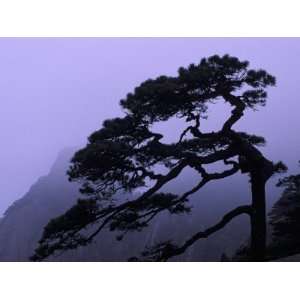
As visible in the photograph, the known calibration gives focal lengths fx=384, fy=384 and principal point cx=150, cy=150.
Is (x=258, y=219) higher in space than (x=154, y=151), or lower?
lower

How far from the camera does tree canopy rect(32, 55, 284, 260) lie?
16.8ft

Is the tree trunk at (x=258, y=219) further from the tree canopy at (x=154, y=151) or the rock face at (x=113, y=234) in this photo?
the rock face at (x=113, y=234)

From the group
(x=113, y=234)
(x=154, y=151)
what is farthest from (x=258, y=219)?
(x=113, y=234)

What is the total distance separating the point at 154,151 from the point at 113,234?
8.99 m

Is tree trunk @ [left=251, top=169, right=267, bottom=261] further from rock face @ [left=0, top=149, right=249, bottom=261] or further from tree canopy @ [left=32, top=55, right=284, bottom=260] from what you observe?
rock face @ [left=0, top=149, right=249, bottom=261]

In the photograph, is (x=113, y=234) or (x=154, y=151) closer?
(x=154, y=151)

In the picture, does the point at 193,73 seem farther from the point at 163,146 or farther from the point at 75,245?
the point at 75,245

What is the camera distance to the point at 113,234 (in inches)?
547

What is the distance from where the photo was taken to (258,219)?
5789 mm

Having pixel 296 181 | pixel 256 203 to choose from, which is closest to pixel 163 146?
pixel 256 203

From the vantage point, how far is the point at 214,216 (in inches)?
575

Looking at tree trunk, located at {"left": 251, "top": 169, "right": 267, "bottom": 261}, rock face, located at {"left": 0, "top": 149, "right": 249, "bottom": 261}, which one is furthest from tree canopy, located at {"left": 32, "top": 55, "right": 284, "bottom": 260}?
rock face, located at {"left": 0, "top": 149, "right": 249, "bottom": 261}

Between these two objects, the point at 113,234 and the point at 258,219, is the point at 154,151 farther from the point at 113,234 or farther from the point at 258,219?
the point at 113,234

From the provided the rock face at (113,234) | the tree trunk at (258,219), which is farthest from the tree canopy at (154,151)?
the rock face at (113,234)
